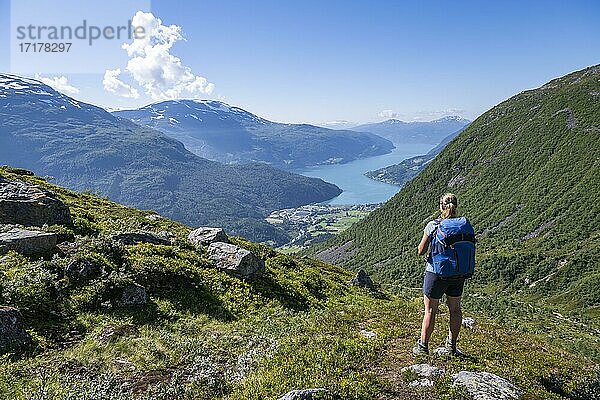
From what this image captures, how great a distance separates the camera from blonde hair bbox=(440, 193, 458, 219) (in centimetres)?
919

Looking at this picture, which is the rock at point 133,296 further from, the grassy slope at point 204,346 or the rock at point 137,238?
the rock at point 137,238

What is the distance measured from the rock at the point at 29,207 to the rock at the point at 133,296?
8.48 m

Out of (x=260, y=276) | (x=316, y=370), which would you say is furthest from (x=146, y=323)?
(x=260, y=276)

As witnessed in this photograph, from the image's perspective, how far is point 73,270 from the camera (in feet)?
43.5

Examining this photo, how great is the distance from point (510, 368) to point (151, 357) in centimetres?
887

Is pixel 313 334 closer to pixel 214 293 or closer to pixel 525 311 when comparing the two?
pixel 214 293

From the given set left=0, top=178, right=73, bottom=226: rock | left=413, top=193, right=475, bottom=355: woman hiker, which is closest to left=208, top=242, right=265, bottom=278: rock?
left=0, top=178, right=73, bottom=226: rock

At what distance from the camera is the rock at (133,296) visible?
1303 centimetres

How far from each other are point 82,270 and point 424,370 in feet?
37.2

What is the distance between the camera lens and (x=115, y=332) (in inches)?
433

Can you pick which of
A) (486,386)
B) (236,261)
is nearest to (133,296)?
(236,261)

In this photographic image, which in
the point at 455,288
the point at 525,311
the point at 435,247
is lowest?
the point at 525,311

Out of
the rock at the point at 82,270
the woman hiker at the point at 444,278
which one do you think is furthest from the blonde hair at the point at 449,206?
the rock at the point at 82,270

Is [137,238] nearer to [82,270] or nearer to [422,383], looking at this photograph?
[82,270]
